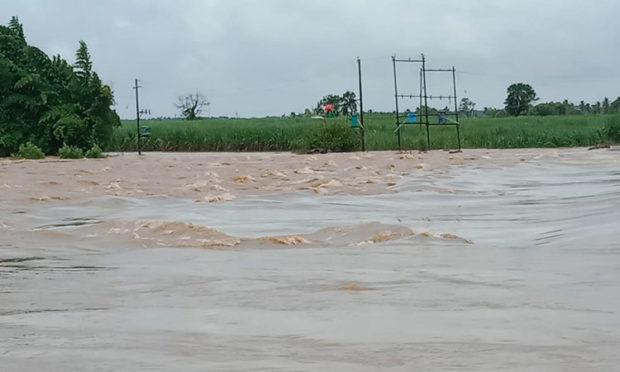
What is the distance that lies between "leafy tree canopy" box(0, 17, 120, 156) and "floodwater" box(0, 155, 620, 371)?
41.5 feet

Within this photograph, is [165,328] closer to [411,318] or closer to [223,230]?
[411,318]

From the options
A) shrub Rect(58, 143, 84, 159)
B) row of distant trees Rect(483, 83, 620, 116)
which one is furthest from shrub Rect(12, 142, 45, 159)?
row of distant trees Rect(483, 83, 620, 116)

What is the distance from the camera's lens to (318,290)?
3188 millimetres

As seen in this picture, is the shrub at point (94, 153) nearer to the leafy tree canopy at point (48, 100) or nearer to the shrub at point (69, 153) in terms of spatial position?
the shrub at point (69, 153)

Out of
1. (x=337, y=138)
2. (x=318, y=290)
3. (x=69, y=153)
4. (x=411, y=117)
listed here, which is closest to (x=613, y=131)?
(x=411, y=117)

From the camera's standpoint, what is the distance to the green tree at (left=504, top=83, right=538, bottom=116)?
5469 centimetres

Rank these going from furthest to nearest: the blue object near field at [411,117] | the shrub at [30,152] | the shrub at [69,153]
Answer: the blue object near field at [411,117] < the shrub at [69,153] < the shrub at [30,152]

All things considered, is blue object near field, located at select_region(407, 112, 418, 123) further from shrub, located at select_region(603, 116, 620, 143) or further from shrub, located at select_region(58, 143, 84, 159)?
shrub, located at select_region(58, 143, 84, 159)

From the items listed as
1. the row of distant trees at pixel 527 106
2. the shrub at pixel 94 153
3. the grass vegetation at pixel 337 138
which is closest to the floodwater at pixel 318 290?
the shrub at pixel 94 153

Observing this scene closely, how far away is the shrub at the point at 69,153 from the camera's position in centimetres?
1773

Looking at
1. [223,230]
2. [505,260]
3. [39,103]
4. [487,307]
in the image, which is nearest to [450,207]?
[223,230]

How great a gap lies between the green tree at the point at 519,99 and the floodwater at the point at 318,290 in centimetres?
4993

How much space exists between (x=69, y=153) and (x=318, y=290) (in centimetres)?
1555

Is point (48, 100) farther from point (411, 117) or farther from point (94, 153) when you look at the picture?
point (411, 117)
